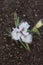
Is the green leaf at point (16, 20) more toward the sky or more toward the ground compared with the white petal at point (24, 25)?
more toward the sky

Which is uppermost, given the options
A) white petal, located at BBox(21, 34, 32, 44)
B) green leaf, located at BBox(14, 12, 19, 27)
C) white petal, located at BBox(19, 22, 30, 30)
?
green leaf, located at BBox(14, 12, 19, 27)

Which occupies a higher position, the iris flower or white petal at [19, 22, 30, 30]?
white petal at [19, 22, 30, 30]

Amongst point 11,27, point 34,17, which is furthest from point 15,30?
point 34,17

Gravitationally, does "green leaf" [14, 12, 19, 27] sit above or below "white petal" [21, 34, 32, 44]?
above

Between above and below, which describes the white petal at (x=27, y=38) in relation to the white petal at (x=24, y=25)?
below

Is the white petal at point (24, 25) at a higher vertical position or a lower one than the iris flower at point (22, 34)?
higher

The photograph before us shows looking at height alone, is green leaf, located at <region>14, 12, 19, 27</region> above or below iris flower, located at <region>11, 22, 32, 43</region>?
above

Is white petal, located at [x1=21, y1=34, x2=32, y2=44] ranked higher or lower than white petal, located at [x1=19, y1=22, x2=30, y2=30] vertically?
lower

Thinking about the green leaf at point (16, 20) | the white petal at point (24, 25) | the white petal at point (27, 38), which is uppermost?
the green leaf at point (16, 20)
